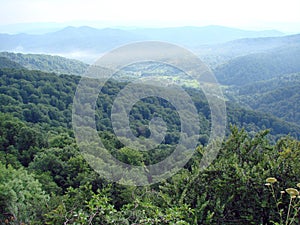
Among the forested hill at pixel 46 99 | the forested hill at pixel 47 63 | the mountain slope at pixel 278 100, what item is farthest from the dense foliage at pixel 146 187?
the forested hill at pixel 47 63

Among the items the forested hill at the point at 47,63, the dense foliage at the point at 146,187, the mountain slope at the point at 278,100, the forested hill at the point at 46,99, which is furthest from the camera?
the forested hill at the point at 47,63

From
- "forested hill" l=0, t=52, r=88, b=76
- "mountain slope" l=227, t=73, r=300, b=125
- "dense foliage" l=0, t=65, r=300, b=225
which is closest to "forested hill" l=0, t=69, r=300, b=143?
"dense foliage" l=0, t=65, r=300, b=225

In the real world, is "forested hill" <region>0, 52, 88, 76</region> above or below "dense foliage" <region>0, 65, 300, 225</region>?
A: below

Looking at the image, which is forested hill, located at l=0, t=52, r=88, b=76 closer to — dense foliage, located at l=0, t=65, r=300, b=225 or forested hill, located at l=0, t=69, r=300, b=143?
forested hill, located at l=0, t=69, r=300, b=143

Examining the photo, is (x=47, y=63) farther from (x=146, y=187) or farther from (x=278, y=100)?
(x=146, y=187)

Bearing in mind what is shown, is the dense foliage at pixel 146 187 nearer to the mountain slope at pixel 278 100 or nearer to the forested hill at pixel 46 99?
the forested hill at pixel 46 99

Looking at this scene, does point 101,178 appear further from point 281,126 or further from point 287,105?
point 287,105

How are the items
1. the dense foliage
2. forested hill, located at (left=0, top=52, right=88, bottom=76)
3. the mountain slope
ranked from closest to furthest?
the dense foliage, the mountain slope, forested hill, located at (left=0, top=52, right=88, bottom=76)

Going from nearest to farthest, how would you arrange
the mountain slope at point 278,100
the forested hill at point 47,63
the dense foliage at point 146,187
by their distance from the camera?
the dense foliage at point 146,187 → the mountain slope at point 278,100 → the forested hill at point 47,63

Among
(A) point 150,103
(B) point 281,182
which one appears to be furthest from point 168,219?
(A) point 150,103

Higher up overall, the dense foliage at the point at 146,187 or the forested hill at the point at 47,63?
the dense foliage at the point at 146,187

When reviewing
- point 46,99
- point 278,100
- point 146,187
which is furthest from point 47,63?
point 146,187
